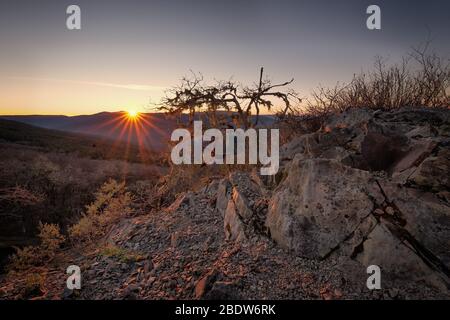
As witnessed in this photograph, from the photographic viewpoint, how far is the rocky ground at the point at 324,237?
3590mm

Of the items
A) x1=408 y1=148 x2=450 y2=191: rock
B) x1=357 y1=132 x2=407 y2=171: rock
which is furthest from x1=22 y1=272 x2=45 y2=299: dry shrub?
x1=408 y1=148 x2=450 y2=191: rock

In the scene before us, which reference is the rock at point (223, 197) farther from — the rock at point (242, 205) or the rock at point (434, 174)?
the rock at point (434, 174)

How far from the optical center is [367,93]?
7984 millimetres

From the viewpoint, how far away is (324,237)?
161 inches

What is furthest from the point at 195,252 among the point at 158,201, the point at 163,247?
the point at 158,201

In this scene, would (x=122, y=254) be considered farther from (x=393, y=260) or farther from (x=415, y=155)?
(x=415, y=155)

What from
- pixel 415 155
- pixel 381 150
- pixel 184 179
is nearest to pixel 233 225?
pixel 381 150

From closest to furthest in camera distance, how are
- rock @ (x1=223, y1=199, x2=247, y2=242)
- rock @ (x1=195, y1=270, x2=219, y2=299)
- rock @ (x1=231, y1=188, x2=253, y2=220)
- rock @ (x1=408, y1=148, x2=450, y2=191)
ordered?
rock @ (x1=195, y1=270, x2=219, y2=299), rock @ (x1=408, y1=148, x2=450, y2=191), rock @ (x1=223, y1=199, x2=247, y2=242), rock @ (x1=231, y1=188, x2=253, y2=220)

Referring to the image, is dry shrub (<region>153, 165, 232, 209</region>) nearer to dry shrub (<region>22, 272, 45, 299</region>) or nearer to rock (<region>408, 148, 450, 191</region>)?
dry shrub (<region>22, 272, 45, 299</region>)

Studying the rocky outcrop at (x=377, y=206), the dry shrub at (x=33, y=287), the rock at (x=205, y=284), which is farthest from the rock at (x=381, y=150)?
the dry shrub at (x=33, y=287)

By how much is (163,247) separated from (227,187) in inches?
70.1

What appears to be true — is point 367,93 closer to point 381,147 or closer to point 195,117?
point 381,147

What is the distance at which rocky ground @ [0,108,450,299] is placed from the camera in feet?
11.8

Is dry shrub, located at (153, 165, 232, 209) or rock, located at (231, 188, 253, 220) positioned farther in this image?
dry shrub, located at (153, 165, 232, 209)
